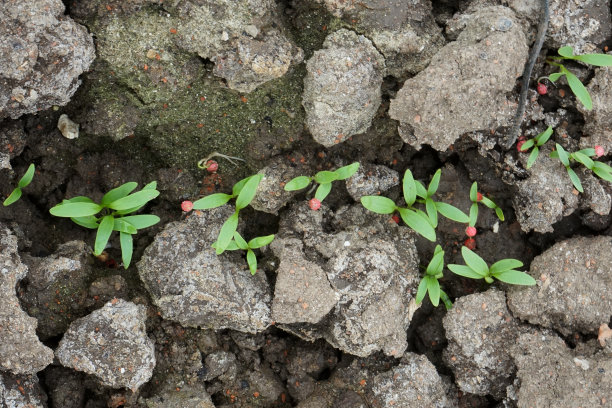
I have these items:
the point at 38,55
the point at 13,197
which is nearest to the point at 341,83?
the point at 38,55

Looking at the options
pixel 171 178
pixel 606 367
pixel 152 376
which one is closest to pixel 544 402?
pixel 606 367

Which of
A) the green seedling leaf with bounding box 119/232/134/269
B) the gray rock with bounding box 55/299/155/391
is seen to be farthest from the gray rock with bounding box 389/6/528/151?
the gray rock with bounding box 55/299/155/391

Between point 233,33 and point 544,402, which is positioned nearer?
point 233,33

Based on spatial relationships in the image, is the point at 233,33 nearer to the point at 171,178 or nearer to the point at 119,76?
the point at 119,76

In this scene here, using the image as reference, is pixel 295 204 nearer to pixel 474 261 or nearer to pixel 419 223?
pixel 419 223

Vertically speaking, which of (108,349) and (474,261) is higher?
(474,261)

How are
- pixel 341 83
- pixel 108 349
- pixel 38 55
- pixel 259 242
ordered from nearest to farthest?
pixel 38 55, pixel 108 349, pixel 341 83, pixel 259 242

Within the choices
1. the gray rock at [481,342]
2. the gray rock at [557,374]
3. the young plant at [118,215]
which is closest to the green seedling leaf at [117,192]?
the young plant at [118,215]
